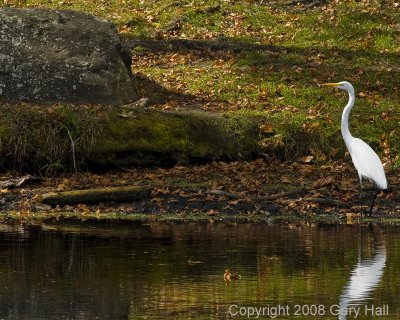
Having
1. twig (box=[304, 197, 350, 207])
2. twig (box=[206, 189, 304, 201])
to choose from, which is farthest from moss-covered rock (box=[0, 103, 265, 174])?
twig (box=[304, 197, 350, 207])

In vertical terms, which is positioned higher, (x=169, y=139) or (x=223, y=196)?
(x=169, y=139)

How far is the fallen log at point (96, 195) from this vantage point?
15.1 metres

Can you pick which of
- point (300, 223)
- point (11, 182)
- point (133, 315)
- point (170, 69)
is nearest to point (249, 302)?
point (133, 315)

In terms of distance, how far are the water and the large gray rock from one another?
5.63m

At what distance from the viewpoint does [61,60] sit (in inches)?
763

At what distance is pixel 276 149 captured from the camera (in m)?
18.2

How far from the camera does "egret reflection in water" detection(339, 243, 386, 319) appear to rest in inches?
367

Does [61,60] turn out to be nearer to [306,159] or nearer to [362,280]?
[306,159]

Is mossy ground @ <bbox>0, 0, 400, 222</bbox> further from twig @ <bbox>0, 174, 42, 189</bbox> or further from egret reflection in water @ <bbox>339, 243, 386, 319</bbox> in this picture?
egret reflection in water @ <bbox>339, 243, 386, 319</bbox>

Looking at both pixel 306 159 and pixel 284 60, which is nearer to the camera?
pixel 306 159

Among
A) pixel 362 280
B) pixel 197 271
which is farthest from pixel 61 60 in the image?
pixel 362 280

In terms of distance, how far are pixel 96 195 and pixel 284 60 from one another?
27.4ft

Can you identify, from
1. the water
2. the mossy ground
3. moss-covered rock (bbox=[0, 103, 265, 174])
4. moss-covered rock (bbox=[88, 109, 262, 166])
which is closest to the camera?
the water

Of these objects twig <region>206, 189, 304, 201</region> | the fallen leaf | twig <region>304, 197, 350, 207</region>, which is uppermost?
the fallen leaf
